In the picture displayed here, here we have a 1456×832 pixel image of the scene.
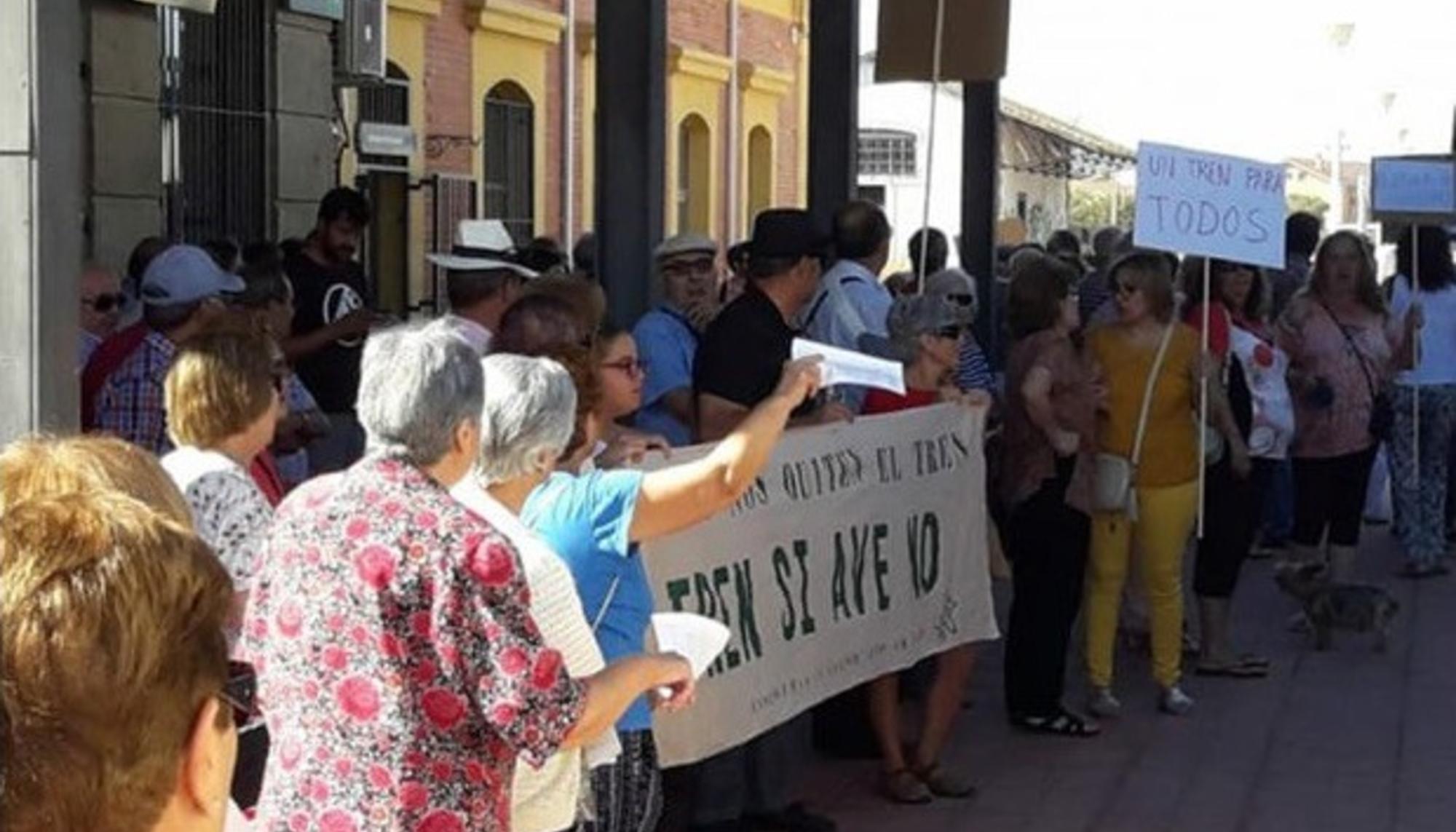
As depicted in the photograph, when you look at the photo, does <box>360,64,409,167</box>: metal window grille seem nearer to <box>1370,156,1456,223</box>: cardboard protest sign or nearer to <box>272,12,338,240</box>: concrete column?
<box>272,12,338,240</box>: concrete column

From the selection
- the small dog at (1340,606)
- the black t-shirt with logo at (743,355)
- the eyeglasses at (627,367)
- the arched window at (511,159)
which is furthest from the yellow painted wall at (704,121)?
the eyeglasses at (627,367)

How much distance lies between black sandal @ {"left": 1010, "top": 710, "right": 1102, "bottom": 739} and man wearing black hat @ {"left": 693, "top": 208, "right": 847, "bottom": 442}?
2.27 m

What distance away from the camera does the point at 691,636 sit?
535cm

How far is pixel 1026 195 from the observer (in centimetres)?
4666

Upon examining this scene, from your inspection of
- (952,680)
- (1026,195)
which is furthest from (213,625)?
(1026,195)

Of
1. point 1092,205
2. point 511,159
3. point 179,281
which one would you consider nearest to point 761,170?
point 511,159

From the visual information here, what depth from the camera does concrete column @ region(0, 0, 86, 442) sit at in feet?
16.6

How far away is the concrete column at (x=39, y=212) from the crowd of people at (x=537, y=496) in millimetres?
267

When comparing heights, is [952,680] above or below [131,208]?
below

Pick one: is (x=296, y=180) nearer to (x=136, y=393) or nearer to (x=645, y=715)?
(x=136, y=393)

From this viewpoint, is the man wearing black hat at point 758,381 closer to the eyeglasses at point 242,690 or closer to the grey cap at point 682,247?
the grey cap at point 682,247

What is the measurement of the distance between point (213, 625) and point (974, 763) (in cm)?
690

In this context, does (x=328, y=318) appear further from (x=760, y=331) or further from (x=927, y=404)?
(x=760, y=331)

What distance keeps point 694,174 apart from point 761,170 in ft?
9.24
